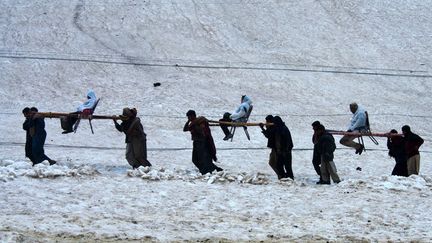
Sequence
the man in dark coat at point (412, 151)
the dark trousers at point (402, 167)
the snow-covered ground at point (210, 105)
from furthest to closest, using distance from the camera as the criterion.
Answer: the dark trousers at point (402, 167) < the man in dark coat at point (412, 151) < the snow-covered ground at point (210, 105)

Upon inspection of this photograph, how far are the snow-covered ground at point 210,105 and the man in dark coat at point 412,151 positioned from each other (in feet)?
1.57

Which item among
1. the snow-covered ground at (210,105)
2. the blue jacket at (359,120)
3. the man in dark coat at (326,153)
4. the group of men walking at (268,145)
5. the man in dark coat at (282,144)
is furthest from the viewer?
the blue jacket at (359,120)

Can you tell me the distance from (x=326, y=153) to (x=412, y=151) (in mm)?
1786

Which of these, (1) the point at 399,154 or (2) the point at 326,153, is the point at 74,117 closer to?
(2) the point at 326,153

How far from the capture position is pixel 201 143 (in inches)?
576

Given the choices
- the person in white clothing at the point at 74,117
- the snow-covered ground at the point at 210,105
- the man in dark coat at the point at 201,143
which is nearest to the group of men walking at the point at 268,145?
the man in dark coat at the point at 201,143

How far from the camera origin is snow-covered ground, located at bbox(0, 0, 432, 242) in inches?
428

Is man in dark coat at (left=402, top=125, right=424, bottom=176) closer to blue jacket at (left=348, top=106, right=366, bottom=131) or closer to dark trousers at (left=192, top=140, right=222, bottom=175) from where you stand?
blue jacket at (left=348, top=106, right=366, bottom=131)

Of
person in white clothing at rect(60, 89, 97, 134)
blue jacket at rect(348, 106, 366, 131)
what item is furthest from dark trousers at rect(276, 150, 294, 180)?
person in white clothing at rect(60, 89, 97, 134)

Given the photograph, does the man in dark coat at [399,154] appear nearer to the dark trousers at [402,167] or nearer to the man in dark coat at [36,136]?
the dark trousers at [402,167]

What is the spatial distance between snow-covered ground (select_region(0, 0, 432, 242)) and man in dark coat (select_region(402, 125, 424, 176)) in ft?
1.57

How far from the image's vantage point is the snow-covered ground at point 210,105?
10859 millimetres

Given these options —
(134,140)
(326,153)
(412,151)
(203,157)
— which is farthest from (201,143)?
(412,151)

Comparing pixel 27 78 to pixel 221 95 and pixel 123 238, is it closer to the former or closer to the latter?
pixel 221 95
